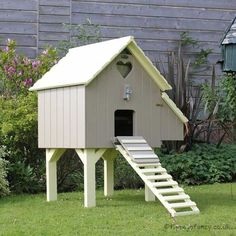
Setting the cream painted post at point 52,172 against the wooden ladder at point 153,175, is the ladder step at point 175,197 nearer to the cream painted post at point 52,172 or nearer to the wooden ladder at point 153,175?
the wooden ladder at point 153,175

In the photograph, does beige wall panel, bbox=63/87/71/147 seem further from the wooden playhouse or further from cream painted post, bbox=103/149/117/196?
cream painted post, bbox=103/149/117/196

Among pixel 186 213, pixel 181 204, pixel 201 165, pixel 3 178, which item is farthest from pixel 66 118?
pixel 201 165

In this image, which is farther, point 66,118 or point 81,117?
point 66,118

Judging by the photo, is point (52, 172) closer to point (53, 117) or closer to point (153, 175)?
point (53, 117)

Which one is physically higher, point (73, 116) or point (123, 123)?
point (73, 116)

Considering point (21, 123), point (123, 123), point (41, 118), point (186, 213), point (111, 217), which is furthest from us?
point (21, 123)

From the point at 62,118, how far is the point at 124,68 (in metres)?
1.14

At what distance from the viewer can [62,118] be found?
29.2 feet

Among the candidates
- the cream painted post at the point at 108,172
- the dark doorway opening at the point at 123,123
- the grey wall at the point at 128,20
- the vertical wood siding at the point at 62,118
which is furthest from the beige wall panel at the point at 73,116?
the grey wall at the point at 128,20

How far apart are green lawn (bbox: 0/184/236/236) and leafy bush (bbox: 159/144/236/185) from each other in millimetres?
1552

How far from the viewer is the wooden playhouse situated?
837 cm

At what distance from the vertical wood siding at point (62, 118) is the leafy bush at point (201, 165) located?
301 cm

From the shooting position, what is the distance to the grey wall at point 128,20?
13.5m

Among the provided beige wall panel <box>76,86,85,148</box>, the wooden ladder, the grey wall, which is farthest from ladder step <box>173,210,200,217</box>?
the grey wall
